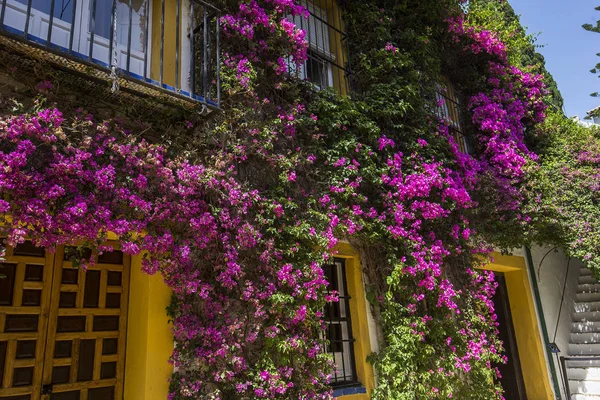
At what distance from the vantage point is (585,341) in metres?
8.63

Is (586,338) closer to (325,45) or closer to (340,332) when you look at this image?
(340,332)

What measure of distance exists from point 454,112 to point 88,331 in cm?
716

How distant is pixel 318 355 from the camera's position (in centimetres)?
435

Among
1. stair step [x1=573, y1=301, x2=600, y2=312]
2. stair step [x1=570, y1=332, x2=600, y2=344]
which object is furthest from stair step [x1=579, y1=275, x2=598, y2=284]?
stair step [x1=570, y1=332, x2=600, y2=344]

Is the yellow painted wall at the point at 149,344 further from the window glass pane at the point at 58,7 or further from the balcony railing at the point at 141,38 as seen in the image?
the window glass pane at the point at 58,7

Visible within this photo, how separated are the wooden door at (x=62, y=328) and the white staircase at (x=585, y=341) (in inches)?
297

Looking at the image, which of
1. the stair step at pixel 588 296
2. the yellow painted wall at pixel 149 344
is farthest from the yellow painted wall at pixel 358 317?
the stair step at pixel 588 296

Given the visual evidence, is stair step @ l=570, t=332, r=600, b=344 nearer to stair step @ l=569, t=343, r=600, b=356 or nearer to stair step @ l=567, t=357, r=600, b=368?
stair step @ l=569, t=343, r=600, b=356

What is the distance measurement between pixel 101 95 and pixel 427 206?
380 centimetres

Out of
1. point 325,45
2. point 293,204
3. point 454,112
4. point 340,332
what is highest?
point 325,45

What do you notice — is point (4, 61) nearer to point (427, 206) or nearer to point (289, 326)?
point (289, 326)

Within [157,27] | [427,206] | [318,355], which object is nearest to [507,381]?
[427,206]

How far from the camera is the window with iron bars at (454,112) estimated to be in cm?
827

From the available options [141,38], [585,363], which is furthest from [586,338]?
[141,38]
